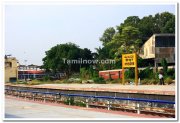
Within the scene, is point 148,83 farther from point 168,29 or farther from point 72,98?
point 168,29

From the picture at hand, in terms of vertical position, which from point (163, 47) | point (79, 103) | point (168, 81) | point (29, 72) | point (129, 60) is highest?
point (163, 47)

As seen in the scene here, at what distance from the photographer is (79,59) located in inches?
2884

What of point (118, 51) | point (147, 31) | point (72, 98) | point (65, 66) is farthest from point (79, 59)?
point (72, 98)

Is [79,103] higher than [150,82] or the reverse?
the reverse

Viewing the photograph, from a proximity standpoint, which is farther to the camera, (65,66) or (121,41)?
(65,66)

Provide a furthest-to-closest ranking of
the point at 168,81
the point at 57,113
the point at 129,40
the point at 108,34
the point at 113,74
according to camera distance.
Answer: the point at 108,34 < the point at 129,40 < the point at 113,74 < the point at 168,81 < the point at 57,113

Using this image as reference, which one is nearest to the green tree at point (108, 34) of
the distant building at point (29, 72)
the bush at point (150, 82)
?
the distant building at point (29, 72)

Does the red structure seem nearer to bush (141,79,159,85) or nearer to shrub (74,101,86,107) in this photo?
bush (141,79,159,85)

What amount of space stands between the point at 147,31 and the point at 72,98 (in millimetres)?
41911

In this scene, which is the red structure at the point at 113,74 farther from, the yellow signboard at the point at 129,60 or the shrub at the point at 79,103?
the shrub at the point at 79,103

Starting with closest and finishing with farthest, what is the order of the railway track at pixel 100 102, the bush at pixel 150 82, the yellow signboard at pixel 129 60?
the railway track at pixel 100 102 < the yellow signboard at pixel 129 60 < the bush at pixel 150 82

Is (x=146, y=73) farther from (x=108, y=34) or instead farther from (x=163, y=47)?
(x=108, y=34)

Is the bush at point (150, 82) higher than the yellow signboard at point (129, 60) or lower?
lower

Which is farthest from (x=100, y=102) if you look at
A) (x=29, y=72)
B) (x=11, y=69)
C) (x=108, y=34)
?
(x=29, y=72)
